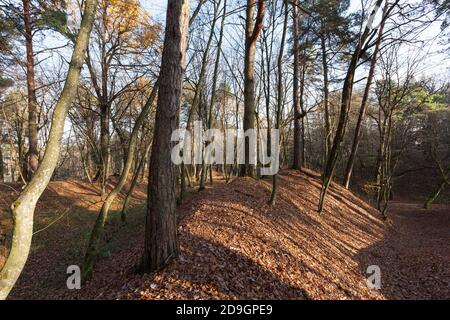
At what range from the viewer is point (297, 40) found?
41.4 feet

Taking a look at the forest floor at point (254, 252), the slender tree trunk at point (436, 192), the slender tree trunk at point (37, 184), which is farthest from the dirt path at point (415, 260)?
the slender tree trunk at point (37, 184)

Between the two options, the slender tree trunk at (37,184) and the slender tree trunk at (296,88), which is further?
the slender tree trunk at (296,88)

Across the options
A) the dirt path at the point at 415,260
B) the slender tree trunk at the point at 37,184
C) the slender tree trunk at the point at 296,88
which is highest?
the slender tree trunk at the point at 296,88

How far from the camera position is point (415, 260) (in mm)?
7602

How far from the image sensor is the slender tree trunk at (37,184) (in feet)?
10.4

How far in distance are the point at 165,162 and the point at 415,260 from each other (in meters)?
7.77

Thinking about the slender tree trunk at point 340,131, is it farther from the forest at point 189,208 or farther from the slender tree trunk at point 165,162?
the slender tree trunk at point 165,162

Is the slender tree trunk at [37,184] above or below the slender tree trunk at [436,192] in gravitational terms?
above

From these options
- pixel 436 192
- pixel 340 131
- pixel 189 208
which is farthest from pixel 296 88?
pixel 436 192

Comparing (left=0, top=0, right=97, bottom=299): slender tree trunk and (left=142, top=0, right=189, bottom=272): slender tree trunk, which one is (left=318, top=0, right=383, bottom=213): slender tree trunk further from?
(left=0, top=0, right=97, bottom=299): slender tree trunk

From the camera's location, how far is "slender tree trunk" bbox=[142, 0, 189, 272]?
4.34 meters

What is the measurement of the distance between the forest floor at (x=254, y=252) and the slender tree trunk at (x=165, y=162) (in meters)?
0.34

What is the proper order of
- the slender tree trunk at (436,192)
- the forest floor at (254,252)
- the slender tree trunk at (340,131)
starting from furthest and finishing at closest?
1. the slender tree trunk at (436,192)
2. the slender tree trunk at (340,131)
3. the forest floor at (254,252)

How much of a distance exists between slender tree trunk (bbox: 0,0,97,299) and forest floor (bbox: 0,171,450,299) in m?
1.42
